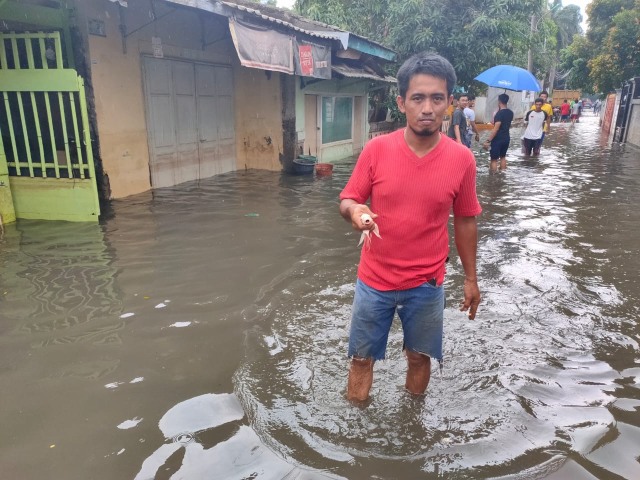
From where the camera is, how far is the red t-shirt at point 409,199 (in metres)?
2.36

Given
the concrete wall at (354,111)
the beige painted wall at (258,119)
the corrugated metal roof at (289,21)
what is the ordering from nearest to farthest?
1. the corrugated metal roof at (289,21)
2. the beige painted wall at (258,119)
3. the concrete wall at (354,111)

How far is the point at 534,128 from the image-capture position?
13781 mm

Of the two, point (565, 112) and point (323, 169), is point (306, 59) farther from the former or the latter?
point (565, 112)

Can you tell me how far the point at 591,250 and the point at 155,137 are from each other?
7160 millimetres

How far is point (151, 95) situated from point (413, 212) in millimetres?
7536

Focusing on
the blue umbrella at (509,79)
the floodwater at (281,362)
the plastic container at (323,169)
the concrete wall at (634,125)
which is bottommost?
the floodwater at (281,362)

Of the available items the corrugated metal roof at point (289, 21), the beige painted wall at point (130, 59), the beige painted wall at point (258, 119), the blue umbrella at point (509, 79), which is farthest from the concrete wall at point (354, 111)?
the blue umbrella at point (509, 79)

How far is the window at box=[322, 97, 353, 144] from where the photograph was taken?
13698 mm

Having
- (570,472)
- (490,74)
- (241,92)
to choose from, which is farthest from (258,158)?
(570,472)

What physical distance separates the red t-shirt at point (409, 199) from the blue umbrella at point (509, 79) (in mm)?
10900

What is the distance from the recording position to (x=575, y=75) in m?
22.2

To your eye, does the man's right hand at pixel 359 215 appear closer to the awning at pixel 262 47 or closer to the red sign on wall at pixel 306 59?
the awning at pixel 262 47

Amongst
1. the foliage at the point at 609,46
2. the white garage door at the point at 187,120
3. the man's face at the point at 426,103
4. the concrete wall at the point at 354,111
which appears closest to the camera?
the man's face at the point at 426,103

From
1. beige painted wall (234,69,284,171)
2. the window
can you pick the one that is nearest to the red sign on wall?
beige painted wall (234,69,284,171)
